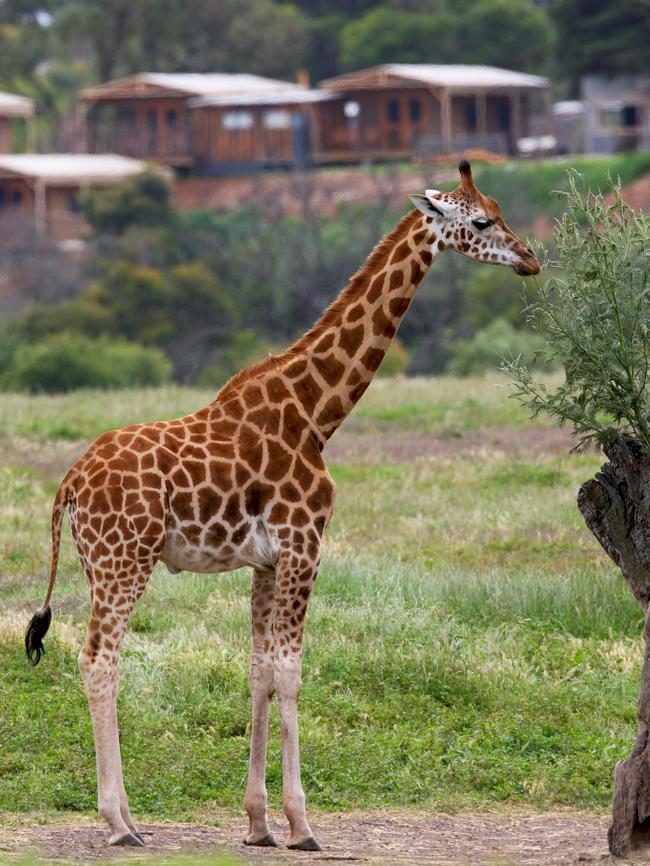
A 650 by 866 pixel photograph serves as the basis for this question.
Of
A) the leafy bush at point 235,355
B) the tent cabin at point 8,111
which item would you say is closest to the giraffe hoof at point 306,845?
the leafy bush at point 235,355

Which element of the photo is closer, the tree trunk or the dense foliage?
the tree trunk

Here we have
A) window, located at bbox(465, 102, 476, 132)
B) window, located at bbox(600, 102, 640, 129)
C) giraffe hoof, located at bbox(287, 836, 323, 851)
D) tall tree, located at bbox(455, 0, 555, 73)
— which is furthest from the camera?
tall tree, located at bbox(455, 0, 555, 73)

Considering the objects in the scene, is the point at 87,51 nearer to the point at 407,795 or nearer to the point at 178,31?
the point at 178,31

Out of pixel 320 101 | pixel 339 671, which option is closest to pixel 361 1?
pixel 320 101

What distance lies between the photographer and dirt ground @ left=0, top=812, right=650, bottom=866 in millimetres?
9008

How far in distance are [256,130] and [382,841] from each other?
71.1 metres

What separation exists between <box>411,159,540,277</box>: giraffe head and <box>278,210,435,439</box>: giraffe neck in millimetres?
126

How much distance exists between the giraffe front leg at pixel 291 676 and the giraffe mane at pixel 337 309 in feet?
4.08

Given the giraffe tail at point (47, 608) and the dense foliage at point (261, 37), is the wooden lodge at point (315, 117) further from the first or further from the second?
the giraffe tail at point (47, 608)

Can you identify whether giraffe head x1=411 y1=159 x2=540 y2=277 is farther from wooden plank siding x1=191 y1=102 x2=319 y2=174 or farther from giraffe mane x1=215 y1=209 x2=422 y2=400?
wooden plank siding x1=191 y1=102 x2=319 y2=174

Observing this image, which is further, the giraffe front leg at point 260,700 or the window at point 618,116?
the window at point 618,116

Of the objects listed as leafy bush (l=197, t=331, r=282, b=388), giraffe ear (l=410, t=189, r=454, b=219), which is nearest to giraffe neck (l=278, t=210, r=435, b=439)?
giraffe ear (l=410, t=189, r=454, b=219)

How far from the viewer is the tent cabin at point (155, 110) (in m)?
78.6

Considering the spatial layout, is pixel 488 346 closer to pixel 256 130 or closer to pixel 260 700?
pixel 260 700
